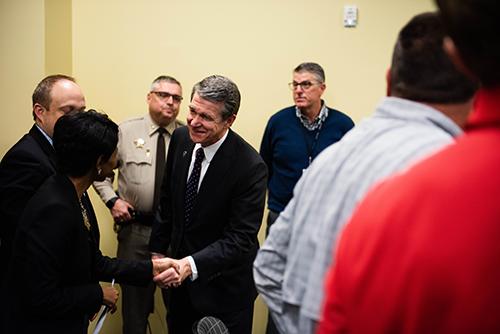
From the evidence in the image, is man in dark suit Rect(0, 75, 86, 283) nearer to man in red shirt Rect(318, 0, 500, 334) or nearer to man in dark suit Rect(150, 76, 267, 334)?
man in dark suit Rect(150, 76, 267, 334)

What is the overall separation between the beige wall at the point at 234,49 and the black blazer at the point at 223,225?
1393 millimetres

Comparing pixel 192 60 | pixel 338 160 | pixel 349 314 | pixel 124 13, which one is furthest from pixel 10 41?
pixel 349 314

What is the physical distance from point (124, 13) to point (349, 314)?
3.31 metres

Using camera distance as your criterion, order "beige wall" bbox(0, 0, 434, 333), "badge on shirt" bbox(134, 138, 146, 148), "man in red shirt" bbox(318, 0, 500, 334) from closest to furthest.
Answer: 1. "man in red shirt" bbox(318, 0, 500, 334)
2. "badge on shirt" bbox(134, 138, 146, 148)
3. "beige wall" bbox(0, 0, 434, 333)

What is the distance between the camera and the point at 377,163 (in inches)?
37.1

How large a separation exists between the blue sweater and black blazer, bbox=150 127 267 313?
114 centimetres

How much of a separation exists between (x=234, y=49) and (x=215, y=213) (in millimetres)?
1694

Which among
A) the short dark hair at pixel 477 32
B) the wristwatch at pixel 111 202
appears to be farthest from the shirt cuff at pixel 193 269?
the short dark hair at pixel 477 32

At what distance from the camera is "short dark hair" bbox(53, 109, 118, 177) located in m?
1.72

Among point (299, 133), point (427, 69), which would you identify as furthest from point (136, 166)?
point (427, 69)

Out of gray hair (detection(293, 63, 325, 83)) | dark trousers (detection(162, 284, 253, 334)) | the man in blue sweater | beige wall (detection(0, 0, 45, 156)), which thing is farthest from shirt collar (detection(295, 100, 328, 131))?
beige wall (detection(0, 0, 45, 156))

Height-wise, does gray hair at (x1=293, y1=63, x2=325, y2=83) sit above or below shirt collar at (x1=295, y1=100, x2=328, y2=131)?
above

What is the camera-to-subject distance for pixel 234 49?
12.1 ft

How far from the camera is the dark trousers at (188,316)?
2.34 meters
